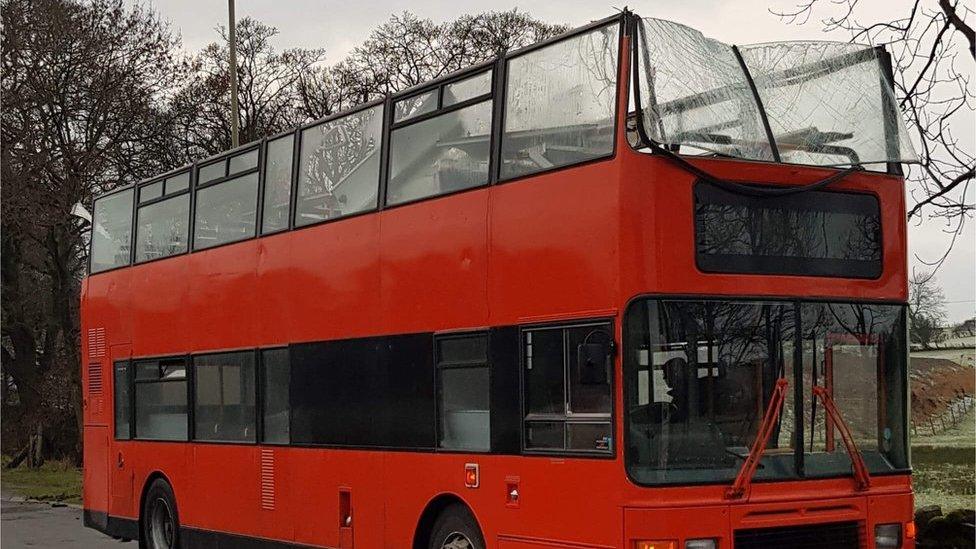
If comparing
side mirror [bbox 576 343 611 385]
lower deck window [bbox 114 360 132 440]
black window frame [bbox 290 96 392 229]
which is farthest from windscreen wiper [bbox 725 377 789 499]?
lower deck window [bbox 114 360 132 440]

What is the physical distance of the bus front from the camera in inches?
377

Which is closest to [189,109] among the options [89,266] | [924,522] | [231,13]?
[231,13]

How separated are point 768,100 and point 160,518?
9.77 m

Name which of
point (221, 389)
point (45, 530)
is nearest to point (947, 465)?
point (221, 389)

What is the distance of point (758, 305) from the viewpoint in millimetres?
9977

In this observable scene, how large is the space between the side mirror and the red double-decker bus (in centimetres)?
2

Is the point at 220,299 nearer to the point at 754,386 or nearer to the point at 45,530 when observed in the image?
the point at 754,386

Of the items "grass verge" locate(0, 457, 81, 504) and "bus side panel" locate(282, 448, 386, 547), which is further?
"grass verge" locate(0, 457, 81, 504)

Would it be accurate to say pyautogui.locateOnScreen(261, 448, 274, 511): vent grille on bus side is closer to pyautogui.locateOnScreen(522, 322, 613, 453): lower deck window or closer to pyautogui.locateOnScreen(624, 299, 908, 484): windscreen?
pyautogui.locateOnScreen(522, 322, 613, 453): lower deck window

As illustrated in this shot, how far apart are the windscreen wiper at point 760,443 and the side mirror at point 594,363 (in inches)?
41.1

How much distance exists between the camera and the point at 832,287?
1032 cm

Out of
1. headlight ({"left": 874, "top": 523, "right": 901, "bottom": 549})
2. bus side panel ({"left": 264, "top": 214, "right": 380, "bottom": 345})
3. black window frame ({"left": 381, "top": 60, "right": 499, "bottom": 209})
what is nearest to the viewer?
headlight ({"left": 874, "top": 523, "right": 901, "bottom": 549})

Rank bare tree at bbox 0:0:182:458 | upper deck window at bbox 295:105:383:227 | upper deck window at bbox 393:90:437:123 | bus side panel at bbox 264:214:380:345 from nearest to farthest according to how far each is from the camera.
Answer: upper deck window at bbox 393:90:437:123, bus side panel at bbox 264:214:380:345, upper deck window at bbox 295:105:383:227, bare tree at bbox 0:0:182:458

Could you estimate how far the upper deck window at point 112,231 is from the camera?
18578 mm
